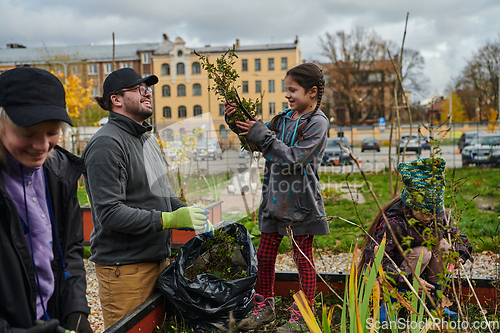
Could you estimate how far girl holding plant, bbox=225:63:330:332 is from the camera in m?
2.34

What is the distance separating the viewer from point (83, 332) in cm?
153

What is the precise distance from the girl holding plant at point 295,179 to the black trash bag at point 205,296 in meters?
0.12

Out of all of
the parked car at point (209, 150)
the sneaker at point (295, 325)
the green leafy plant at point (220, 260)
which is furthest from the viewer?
the parked car at point (209, 150)

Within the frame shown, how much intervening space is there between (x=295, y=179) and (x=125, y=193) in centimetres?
104

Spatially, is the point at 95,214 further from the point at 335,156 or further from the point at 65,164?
the point at 335,156

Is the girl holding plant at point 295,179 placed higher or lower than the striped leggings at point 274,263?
higher

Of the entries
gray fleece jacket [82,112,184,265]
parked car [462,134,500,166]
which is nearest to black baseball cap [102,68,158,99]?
gray fleece jacket [82,112,184,265]

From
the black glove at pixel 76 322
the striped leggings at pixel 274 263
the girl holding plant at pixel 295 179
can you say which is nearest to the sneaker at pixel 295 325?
the girl holding plant at pixel 295 179

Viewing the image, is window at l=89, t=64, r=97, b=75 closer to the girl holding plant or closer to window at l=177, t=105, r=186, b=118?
window at l=177, t=105, r=186, b=118

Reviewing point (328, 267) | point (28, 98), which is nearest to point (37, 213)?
point (28, 98)

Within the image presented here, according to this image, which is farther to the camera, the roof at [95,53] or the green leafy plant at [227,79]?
the roof at [95,53]

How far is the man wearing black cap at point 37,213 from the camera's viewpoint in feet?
4.02

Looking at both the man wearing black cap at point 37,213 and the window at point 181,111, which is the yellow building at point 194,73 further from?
the man wearing black cap at point 37,213

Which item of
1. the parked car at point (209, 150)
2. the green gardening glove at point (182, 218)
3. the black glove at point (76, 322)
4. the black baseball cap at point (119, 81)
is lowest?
the black glove at point (76, 322)
